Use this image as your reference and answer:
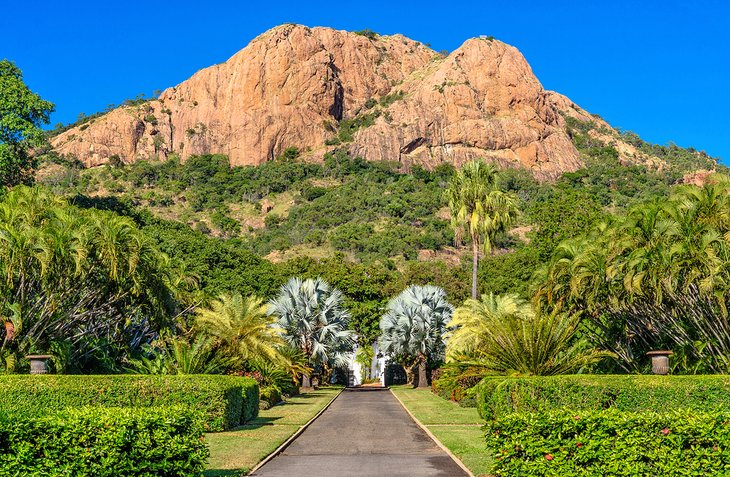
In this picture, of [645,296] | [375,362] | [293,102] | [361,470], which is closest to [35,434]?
[361,470]

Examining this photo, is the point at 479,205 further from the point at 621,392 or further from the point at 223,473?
the point at 223,473

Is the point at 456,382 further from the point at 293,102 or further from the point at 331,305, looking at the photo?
the point at 293,102

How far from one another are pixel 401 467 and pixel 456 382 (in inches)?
824

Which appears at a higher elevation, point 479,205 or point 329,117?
point 329,117

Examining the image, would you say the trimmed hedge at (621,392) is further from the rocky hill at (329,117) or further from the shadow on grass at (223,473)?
the rocky hill at (329,117)

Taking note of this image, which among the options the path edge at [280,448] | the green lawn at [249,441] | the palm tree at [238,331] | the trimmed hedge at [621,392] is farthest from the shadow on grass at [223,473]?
the palm tree at [238,331]

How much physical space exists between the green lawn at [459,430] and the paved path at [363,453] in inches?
12.4

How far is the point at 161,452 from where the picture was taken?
10.8m

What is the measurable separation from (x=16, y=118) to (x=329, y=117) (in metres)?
130

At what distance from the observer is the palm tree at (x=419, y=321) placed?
176ft

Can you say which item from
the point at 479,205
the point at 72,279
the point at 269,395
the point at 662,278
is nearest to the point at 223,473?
the point at 662,278

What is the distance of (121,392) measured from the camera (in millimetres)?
19500

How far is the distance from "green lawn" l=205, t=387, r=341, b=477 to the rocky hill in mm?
130971

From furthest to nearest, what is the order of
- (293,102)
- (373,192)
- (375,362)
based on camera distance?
(293,102)
(373,192)
(375,362)
